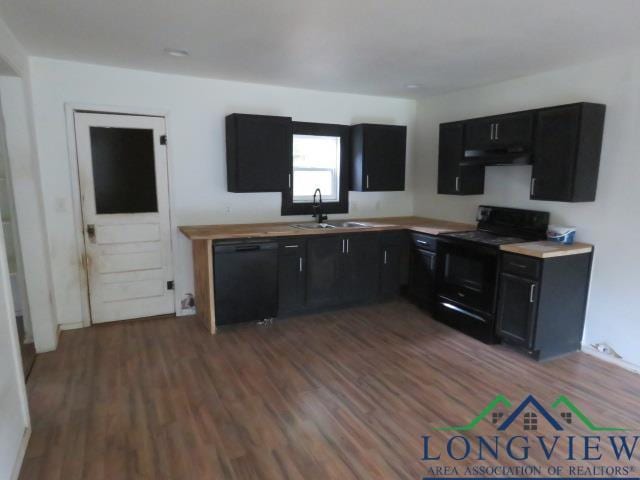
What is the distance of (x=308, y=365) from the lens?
10.5 ft

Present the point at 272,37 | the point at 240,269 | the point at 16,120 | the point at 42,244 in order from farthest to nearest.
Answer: the point at 240,269 → the point at 42,244 → the point at 16,120 → the point at 272,37

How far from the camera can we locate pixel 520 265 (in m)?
3.33

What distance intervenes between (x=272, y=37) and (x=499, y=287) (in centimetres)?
274

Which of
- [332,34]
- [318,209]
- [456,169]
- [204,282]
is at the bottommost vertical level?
[204,282]

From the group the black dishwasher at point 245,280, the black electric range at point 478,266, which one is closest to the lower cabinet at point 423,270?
the black electric range at point 478,266

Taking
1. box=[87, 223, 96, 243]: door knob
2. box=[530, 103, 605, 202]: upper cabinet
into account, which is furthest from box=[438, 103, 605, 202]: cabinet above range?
box=[87, 223, 96, 243]: door knob

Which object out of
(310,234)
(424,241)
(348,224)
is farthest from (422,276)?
(310,234)

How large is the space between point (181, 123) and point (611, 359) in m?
4.43

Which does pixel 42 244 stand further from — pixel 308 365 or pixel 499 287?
pixel 499 287

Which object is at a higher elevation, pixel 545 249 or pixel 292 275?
pixel 545 249

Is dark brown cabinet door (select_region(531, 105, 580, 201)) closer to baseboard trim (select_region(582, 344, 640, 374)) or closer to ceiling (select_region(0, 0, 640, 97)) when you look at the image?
ceiling (select_region(0, 0, 640, 97))

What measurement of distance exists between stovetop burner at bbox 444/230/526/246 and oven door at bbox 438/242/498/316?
70 mm

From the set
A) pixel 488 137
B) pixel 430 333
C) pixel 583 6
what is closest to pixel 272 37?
pixel 583 6
